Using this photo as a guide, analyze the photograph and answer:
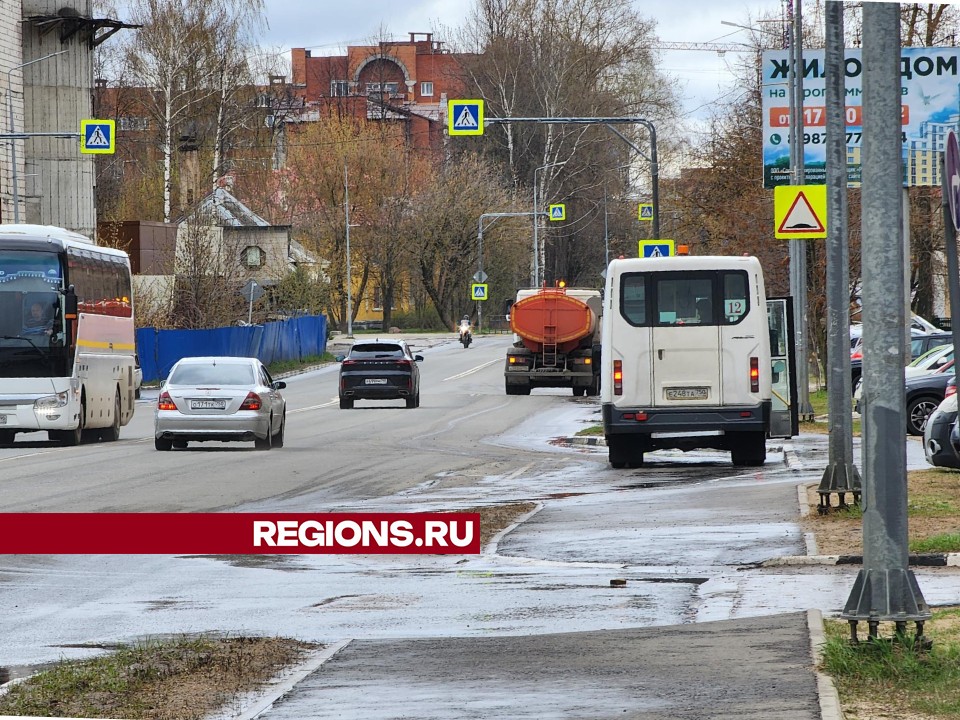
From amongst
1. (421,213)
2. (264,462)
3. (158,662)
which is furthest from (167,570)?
(421,213)

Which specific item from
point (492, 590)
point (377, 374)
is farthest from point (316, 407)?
point (492, 590)

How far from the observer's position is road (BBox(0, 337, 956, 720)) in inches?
321

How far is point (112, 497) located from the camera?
19.1 meters

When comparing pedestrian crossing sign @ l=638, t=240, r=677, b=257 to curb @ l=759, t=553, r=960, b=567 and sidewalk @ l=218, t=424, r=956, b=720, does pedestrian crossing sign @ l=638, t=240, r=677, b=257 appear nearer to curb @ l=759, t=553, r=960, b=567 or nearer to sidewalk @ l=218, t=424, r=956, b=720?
sidewalk @ l=218, t=424, r=956, b=720

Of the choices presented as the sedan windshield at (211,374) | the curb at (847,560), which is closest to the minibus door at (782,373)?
the sedan windshield at (211,374)

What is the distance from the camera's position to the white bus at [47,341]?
30.8m

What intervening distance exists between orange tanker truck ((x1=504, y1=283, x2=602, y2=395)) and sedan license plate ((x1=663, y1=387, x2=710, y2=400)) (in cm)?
2488

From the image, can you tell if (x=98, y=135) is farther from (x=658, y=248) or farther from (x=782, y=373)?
(x=782, y=373)

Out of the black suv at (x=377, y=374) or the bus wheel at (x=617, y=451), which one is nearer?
the bus wheel at (x=617, y=451)

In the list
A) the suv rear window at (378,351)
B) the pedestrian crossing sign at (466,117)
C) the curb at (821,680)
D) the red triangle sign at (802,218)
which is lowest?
the curb at (821,680)

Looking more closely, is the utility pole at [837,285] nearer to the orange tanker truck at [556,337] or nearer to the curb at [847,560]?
the curb at [847,560]

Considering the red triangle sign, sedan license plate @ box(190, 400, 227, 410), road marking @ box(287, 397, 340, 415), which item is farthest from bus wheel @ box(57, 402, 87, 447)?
the red triangle sign

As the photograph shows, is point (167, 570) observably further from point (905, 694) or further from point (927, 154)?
point (927, 154)

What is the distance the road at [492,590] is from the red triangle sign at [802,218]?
117 inches
